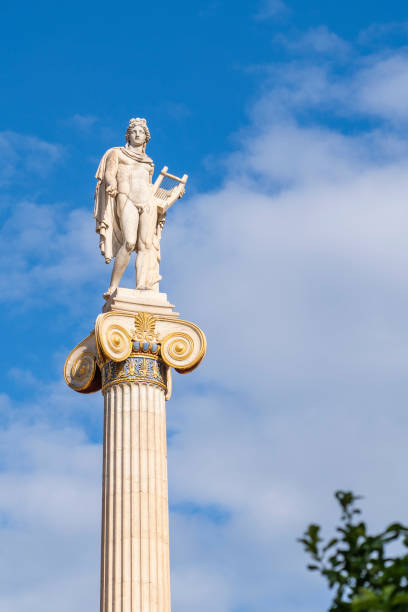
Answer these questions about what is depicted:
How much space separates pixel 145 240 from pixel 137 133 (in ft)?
10.0

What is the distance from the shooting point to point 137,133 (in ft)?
100

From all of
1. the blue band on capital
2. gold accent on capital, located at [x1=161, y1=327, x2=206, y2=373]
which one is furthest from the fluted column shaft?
gold accent on capital, located at [x1=161, y1=327, x2=206, y2=373]

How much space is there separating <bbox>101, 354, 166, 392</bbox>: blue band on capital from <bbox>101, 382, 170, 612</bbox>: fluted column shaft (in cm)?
15

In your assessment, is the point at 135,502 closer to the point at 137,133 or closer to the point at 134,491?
the point at 134,491

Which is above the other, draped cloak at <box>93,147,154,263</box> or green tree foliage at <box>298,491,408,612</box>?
draped cloak at <box>93,147,154,263</box>

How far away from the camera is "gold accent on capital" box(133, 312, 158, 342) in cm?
2773

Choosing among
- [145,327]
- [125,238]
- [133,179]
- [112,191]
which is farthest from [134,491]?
[133,179]

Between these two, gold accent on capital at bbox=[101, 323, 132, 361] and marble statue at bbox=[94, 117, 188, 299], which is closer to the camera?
gold accent on capital at bbox=[101, 323, 132, 361]

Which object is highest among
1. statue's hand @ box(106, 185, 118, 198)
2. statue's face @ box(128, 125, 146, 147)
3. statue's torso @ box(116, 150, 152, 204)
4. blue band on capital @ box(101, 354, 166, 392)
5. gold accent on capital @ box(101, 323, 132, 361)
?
statue's face @ box(128, 125, 146, 147)

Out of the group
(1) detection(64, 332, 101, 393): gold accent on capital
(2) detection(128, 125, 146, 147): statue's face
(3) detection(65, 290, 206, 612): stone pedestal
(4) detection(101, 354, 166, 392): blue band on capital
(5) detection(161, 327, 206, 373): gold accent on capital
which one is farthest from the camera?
(2) detection(128, 125, 146, 147): statue's face

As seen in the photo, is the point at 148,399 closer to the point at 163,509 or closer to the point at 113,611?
the point at 163,509

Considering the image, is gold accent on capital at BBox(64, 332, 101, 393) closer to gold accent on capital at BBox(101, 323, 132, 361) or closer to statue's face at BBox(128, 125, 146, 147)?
gold accent on capital at BBox(101, 323, 132, 361)

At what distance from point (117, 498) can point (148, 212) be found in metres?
8.23

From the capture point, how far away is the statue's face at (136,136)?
30.5 m
